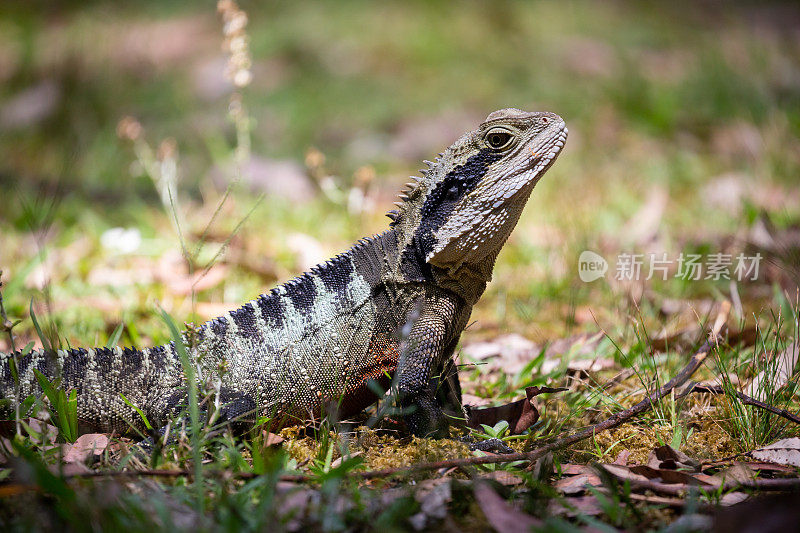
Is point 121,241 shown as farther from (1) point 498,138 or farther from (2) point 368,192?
(1) point 498,138

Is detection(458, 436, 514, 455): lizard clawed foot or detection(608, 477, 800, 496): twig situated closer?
detection(608, 477, 800, 496): twig

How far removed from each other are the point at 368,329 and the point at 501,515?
1376 mm

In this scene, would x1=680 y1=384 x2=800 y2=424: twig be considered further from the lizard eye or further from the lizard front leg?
the lizard eye

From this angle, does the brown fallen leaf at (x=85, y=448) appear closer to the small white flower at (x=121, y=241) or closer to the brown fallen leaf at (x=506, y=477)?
the brown fallen leaf at (x=506, y=477)

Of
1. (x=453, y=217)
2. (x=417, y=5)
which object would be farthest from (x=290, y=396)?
(x=417, y=5)

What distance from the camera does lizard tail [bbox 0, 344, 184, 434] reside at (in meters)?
3.36

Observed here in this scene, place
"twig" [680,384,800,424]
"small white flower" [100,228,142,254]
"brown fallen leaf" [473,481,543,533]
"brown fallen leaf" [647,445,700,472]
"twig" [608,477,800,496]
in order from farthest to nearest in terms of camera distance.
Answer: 1. "small white flower" [100,228,142,254]
2. "twig" [680,384,800,424]
3. "brown fallen leaf" [647,445,700,472]
4. "twig" [608,477,800,496]
5. "brown fallen leaf" [473,481,543,533]

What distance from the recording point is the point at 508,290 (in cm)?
564

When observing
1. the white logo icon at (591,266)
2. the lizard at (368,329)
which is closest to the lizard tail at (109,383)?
the lizard at (368,329)

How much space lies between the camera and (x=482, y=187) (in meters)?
3.57

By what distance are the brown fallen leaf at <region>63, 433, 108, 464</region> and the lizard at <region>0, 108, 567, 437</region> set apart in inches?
9.8

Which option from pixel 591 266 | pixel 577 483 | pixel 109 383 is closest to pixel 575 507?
pixel 577 483

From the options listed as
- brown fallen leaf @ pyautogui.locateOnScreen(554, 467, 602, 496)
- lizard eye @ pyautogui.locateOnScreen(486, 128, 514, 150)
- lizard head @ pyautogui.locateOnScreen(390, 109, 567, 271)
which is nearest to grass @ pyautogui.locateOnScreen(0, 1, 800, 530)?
brown fallen leaf @ pyautogui.locateOnScreen(554, 467, 602, 496)

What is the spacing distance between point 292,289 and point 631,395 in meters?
1.87
